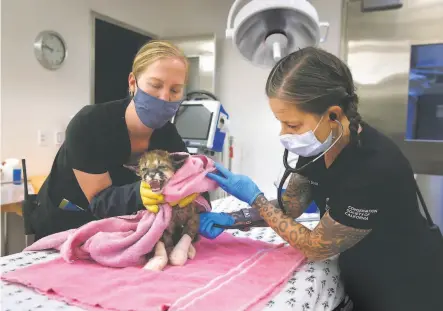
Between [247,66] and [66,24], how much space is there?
5.24 ft

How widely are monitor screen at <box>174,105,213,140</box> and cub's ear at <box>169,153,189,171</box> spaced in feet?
5.70

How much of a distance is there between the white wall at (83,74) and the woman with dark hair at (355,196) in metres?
2.12

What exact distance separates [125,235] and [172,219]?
0.15 m

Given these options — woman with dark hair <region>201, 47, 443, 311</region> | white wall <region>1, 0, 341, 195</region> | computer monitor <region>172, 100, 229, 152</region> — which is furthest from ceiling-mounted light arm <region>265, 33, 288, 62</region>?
white wall <region>1, 0, 341, 195</region>

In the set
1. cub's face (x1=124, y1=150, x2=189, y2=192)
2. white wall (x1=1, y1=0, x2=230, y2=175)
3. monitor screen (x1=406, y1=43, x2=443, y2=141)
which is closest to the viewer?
cub's face (x1=124, y1=150, x2=189, y2=192)

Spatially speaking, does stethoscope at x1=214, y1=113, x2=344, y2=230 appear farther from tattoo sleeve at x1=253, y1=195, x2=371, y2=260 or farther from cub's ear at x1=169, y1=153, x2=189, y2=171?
A: cub's ear at x1=169, y1=153, x2=189, y2=171

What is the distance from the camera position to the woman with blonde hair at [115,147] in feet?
3.92

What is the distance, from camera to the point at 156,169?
1.13 metres

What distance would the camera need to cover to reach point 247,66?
11.9 ft

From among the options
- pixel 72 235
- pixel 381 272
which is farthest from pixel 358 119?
pixel 72 235

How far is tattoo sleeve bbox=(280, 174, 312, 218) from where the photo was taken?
1374 millimetres

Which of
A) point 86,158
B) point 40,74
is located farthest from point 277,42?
point 40,74

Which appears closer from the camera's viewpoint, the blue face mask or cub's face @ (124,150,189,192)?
cub's face @ (124,150,189,192)

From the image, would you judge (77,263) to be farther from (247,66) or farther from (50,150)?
(247,66)
